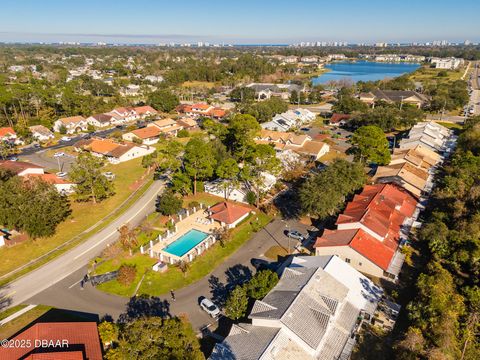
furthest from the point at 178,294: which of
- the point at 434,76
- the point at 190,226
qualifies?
the point at 434,76

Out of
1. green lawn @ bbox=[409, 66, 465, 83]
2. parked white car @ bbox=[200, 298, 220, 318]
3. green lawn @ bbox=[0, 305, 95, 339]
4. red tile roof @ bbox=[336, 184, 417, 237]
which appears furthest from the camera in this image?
green lawn @ bbox=[409, 66, 465, 83]

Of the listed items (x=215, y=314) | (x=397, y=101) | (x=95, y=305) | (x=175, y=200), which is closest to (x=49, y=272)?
(x=95, y=305)

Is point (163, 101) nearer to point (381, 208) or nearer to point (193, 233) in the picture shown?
point (193, 233)

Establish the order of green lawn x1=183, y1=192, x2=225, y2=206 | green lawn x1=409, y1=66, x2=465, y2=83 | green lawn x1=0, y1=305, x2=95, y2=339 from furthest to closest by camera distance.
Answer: green lawn x1=409, y1=66, x2=465, y2=83 → green lawn x1=183, y1=192, x2=225, y2=206 → green lawn x1=0, y1=305, x2=95, y2=339

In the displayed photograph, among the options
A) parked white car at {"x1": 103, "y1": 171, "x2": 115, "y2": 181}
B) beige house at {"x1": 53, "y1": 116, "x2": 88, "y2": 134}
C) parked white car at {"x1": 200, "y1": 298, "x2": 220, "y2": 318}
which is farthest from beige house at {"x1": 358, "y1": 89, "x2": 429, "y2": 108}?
parked white car at {"x1": 200, "y1": 298, "x2": 220, "y2": 318}

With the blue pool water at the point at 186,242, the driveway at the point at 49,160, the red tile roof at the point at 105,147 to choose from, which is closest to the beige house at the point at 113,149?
the red tile roof at the point at 105,147

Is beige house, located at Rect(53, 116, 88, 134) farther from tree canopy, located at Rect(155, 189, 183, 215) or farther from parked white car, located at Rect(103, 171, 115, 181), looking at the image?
tree canopy, located at Rect(155, 189, 183, 215)

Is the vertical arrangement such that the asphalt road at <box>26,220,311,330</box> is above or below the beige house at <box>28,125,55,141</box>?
below
